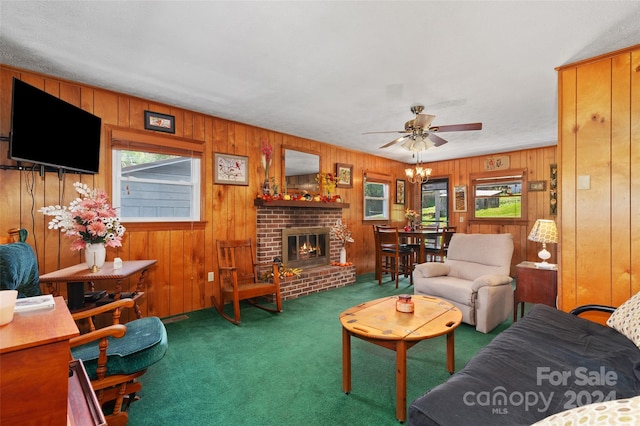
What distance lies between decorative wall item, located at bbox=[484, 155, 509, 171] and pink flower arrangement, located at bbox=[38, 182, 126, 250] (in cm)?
625

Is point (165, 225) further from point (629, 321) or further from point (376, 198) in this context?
point (376, 198)

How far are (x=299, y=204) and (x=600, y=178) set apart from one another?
328 centimetres

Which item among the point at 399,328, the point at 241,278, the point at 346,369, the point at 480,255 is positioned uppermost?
the point at 480,255

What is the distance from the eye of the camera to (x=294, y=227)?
4711mm

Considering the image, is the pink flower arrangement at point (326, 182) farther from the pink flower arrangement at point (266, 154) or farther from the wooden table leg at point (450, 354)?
the wooden table leg at point (450, 354)

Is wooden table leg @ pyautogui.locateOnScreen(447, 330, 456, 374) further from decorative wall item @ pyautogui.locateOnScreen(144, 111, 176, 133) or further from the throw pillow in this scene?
decorative wall item @ pyautogui.locateOnScreen(144, 111, 176, 133)

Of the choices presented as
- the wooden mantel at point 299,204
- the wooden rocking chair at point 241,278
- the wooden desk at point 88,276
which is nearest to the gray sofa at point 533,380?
the wooden desk at point 88,276

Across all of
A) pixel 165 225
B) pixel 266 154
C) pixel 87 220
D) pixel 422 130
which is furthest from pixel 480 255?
pixel 87 220

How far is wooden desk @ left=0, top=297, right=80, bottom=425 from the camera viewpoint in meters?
0.87

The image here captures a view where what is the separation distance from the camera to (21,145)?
90.0 inches

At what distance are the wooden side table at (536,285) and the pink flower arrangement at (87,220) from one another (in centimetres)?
381

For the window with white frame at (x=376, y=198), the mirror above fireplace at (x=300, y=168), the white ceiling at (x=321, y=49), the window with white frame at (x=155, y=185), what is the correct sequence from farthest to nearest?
the window with white frame at (x=376, y=198) → the mirror above fireplace at (x=300, y=168) → the window with white frame at (x=155, y=185) → the white ceiling at (x=321, y=49)

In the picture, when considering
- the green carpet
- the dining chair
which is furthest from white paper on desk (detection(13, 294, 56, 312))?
the dining chair

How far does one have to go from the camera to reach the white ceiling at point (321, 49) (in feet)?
6.15
